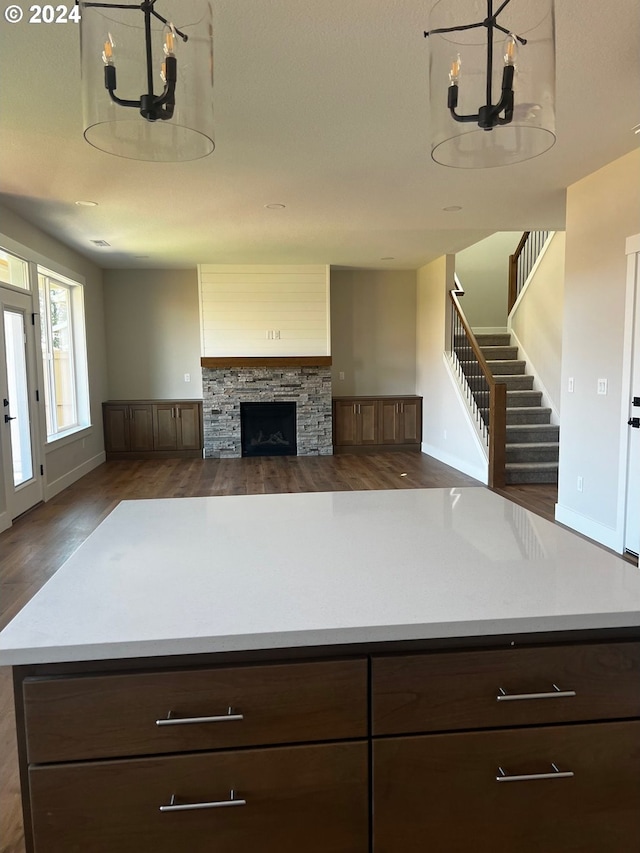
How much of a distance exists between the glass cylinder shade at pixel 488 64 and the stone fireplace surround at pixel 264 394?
21.1ft

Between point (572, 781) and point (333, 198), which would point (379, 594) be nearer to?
point (572, 781)

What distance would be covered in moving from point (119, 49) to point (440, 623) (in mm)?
1677

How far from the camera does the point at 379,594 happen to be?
1105mm

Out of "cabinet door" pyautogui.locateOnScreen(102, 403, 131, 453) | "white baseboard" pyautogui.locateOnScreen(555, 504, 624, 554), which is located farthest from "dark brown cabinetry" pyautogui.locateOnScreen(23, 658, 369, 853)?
"cabinet door" pyautogui.locateOnScreen(102, 403, 131, 453)

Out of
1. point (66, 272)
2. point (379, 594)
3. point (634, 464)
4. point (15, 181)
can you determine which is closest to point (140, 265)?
point (66, 272)

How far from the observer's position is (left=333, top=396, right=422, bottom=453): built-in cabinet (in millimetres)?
8422

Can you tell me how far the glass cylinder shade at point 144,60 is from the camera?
1.49m

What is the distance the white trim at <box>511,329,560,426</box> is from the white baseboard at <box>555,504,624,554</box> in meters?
2.38

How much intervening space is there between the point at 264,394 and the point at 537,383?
151 inches

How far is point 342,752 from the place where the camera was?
1014mm

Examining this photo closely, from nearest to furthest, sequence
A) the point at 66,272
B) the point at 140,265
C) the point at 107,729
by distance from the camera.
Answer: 1. the point at 107,729
2. the point at 66,272
3. the point at 140,265

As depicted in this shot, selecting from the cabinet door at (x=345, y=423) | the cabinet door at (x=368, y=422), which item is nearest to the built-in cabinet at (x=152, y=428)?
the cabinet door at (x=345, y=423)

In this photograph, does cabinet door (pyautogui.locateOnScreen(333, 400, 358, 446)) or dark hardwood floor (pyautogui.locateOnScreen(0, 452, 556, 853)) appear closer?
dark hardwood floor (pyautogui.locateOnScreen(0, 452, 556, 853))

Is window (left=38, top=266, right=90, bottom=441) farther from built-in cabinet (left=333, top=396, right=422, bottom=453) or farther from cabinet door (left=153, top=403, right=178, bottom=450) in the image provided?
built-in cabinet (left=333, top=396, right=422, bottom=453)
